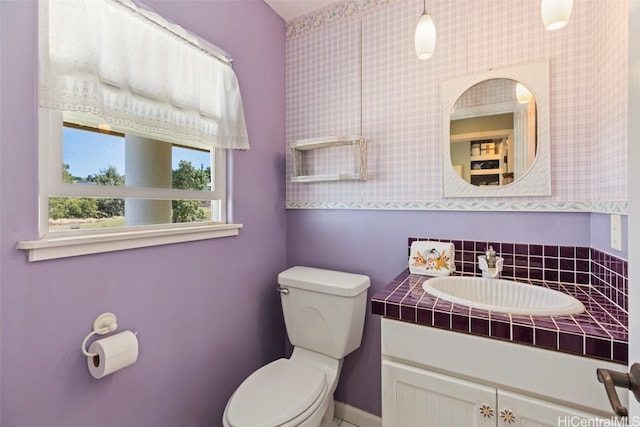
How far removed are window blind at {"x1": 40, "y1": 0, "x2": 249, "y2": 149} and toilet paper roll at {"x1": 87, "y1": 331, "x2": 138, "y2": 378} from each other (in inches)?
28.4

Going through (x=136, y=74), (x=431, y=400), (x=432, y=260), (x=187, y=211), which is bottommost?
(x=431, y=400)

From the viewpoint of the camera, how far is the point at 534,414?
852 millimetres

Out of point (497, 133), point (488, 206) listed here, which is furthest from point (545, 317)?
point (497, 133)

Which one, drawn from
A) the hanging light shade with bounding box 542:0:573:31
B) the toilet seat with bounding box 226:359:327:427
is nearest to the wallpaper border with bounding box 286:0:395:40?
the hanging light shade with bounding box 542:0:573:31

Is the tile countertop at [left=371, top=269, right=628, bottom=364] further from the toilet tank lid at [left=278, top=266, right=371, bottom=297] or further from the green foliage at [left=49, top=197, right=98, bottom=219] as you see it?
the green foliage at [left=49, top=197, right=98, bottom=219]

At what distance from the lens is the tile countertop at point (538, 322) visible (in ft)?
2.57

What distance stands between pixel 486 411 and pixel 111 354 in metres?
1.17

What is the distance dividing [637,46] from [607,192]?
723 millimetres

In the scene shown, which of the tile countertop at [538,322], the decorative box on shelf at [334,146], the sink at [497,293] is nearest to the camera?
the tile countertop at [538,322]

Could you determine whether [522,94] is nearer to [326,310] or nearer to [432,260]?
[432,260]

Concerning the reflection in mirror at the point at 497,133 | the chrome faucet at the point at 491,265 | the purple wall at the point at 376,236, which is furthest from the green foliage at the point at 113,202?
the chrome faucet at the point at 491,265

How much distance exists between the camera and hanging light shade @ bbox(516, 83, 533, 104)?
129 centimetres

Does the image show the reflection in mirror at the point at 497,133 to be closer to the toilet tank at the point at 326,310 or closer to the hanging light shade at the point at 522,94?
the hanging light shade at the point at 522,94

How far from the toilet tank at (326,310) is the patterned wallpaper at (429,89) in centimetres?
46
